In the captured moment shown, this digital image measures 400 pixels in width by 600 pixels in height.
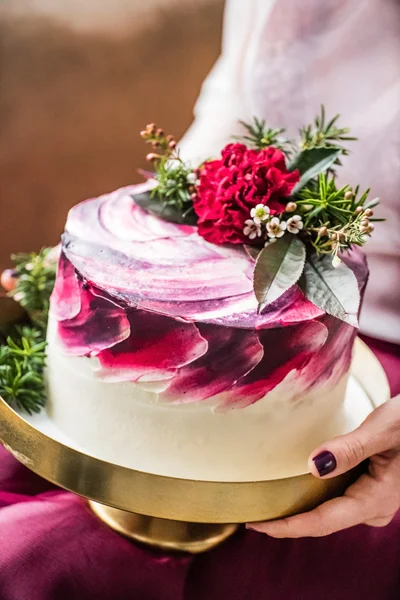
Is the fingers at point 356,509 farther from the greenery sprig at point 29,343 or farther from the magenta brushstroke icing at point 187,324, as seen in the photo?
the greenery sprig at point 29,343

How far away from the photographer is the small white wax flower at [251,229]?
678mm

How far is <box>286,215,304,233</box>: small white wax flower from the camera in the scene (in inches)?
26.4

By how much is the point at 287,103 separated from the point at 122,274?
604 millimetres

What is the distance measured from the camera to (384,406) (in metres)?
0.67

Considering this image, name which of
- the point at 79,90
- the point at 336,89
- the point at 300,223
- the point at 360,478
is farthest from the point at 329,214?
the point at 79,90

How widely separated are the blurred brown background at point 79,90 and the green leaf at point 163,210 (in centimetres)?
56

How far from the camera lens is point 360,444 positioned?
64 centimetres

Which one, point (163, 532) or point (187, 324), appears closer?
point (187, 324)

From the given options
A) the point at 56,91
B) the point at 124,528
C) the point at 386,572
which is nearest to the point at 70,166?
the point at 56,91

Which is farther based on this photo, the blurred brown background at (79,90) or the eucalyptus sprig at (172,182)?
the blurred brown background at (79,90)

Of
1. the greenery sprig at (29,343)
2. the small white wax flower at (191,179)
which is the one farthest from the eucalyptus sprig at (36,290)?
the small white wax flower at (191,179)

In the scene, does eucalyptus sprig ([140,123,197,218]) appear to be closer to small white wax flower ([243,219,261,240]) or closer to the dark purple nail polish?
small white wax flower ([243,219,261,240])

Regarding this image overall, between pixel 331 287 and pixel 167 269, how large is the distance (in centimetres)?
15

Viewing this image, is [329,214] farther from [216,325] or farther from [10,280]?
[10,280]
